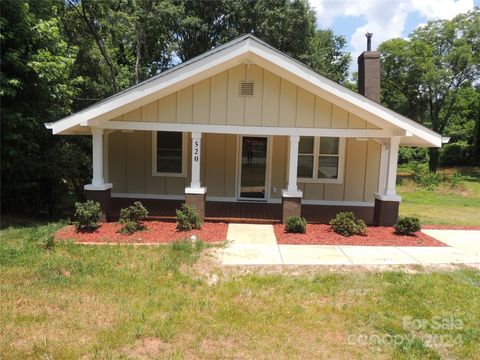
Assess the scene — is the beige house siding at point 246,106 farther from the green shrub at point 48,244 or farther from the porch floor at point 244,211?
the green shrub at point 48,244

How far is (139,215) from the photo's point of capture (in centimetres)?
809

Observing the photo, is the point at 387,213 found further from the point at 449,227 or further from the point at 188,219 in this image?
the point at 188,219

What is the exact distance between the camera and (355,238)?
7902 millimetres

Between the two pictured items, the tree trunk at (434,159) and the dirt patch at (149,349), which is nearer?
the dirt patch at (149,349)

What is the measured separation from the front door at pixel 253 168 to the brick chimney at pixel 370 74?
400 cm

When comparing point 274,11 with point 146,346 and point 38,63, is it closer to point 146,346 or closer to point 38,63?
point 38,63

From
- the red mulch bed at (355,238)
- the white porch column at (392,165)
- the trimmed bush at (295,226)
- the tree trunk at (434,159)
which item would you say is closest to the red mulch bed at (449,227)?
the red mulch bed at (355,238)

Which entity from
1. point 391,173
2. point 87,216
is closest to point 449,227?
point 391,173

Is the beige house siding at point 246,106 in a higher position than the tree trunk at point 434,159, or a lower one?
higher

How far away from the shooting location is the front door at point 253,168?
11.4 metres

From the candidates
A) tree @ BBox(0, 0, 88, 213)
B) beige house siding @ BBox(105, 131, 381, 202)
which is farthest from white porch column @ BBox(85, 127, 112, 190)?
beige house siding @ BBox(105, 131, 381, 202)

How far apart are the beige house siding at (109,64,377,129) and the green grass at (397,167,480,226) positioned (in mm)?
4368

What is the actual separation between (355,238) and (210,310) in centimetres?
438

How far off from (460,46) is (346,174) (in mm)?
18767
